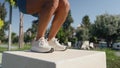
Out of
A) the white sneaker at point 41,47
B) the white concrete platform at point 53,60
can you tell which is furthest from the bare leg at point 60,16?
the white concrete platform at point 53,60

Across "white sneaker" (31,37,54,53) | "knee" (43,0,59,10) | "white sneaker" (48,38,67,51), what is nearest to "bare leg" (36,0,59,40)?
"knee" (43,0,59,10)

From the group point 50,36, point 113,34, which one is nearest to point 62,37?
point 113,34

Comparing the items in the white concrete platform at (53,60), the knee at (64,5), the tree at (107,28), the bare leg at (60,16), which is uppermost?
the tree at (107,28)

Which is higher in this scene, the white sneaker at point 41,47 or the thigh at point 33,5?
Answer: the thigh at point 33,5

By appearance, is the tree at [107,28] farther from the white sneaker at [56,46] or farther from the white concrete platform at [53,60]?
the white concrete platform at [53,60]

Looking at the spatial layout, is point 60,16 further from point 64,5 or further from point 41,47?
point 41,47

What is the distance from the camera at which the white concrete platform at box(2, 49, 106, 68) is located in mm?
1830

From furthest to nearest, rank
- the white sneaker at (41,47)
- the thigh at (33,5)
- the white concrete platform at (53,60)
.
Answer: the thigh at (33,5) → the white sneaker at (41,47) → the white concrete platform at (53,60)

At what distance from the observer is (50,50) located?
235 centimetres

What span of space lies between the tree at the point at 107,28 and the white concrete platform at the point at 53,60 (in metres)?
27.6

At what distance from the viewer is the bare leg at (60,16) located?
8.62 ft

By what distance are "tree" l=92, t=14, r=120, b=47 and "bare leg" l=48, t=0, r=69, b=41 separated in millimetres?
27387

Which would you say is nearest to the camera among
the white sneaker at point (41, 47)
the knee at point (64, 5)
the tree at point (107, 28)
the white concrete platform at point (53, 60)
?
the white concrete platform at point (53, 60)

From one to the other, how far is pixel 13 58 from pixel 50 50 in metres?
0.42
